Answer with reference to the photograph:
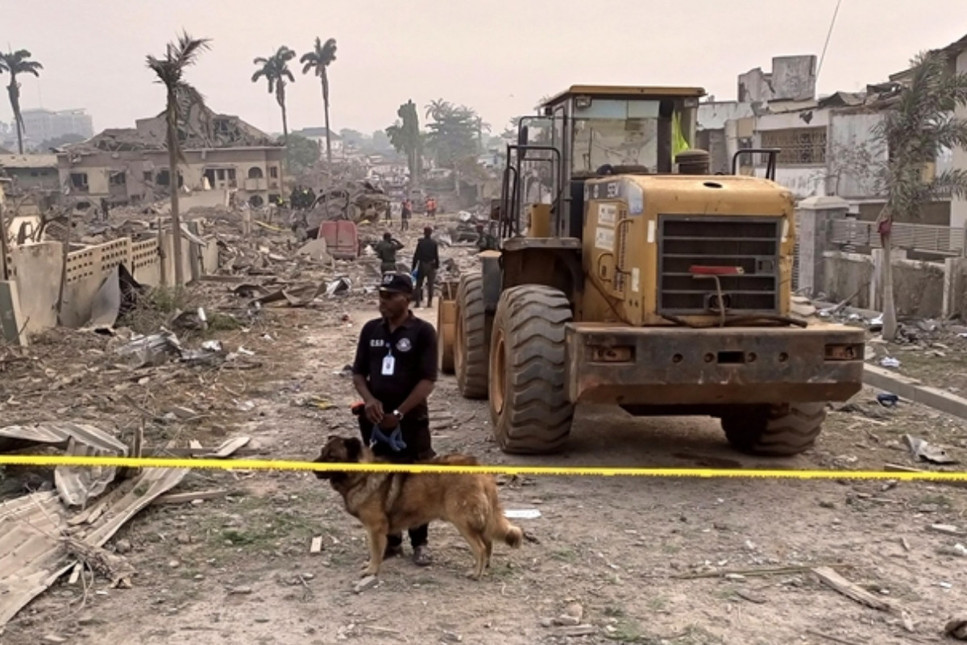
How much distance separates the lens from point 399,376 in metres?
5.16

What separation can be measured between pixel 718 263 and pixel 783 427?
1526 mm

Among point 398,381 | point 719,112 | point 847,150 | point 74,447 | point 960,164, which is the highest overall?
point 719,112

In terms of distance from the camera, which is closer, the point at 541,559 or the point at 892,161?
the point at 541,559

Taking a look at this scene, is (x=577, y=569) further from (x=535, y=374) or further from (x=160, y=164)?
(x=160, y=164)

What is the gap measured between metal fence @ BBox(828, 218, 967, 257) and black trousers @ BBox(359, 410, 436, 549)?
36.8 ft

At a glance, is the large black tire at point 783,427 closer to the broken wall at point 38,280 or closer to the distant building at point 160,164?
the broken wall at point 38,280

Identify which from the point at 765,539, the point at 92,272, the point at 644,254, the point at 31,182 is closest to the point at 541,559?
the point at 765,539

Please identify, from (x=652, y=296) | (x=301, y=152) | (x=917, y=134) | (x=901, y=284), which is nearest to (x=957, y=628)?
(x=652, y=296)

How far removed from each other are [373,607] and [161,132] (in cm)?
5764

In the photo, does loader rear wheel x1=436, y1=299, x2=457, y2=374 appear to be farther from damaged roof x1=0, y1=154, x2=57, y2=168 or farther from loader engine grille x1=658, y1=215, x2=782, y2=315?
damaged roof x1=0, y1=154, x2=57, y2=168

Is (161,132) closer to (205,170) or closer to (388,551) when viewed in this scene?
(205,170)

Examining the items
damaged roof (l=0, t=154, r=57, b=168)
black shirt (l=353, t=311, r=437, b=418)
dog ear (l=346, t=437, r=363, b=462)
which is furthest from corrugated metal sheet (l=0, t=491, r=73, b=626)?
damaged roof (l=0, t=154, r=57, b=168)

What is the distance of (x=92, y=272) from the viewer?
14.9 m

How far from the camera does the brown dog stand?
4820mm
